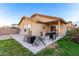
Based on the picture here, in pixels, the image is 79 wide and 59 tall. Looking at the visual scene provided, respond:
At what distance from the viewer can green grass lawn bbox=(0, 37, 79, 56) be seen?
297cm

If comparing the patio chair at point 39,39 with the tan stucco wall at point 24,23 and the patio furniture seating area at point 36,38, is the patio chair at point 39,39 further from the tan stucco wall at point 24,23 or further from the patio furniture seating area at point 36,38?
the tan stucco wall at point 24,23

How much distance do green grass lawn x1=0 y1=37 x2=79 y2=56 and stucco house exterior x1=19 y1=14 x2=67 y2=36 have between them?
0.69ft

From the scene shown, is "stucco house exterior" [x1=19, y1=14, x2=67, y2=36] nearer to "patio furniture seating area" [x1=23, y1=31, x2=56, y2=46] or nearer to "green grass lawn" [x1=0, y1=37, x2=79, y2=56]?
"patio furniture seating area" [x1=23, y1=31, x2=56, y2=46]

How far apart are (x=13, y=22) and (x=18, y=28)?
0.47ft

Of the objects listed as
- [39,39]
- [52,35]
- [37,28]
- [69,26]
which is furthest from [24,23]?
[69,26]

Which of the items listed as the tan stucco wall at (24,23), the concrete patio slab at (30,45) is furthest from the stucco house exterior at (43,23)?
the concrete patio slab at (30,45)

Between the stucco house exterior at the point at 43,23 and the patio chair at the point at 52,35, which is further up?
the stucco house exterior at the point at 43,23

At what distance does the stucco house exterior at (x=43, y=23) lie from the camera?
2986 millimetres

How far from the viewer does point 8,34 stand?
10.1 feet

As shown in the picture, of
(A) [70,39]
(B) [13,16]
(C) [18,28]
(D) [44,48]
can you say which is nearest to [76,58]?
(A) [70,39]

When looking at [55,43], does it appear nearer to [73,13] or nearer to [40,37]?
[40,37]

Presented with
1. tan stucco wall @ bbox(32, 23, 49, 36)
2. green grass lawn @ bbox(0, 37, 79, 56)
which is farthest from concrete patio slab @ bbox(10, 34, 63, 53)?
tan stucco wall @ bbox(32, 23, 49, 36)

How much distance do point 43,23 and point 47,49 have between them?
478 mm

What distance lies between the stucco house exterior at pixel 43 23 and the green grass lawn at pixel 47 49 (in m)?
0.21
